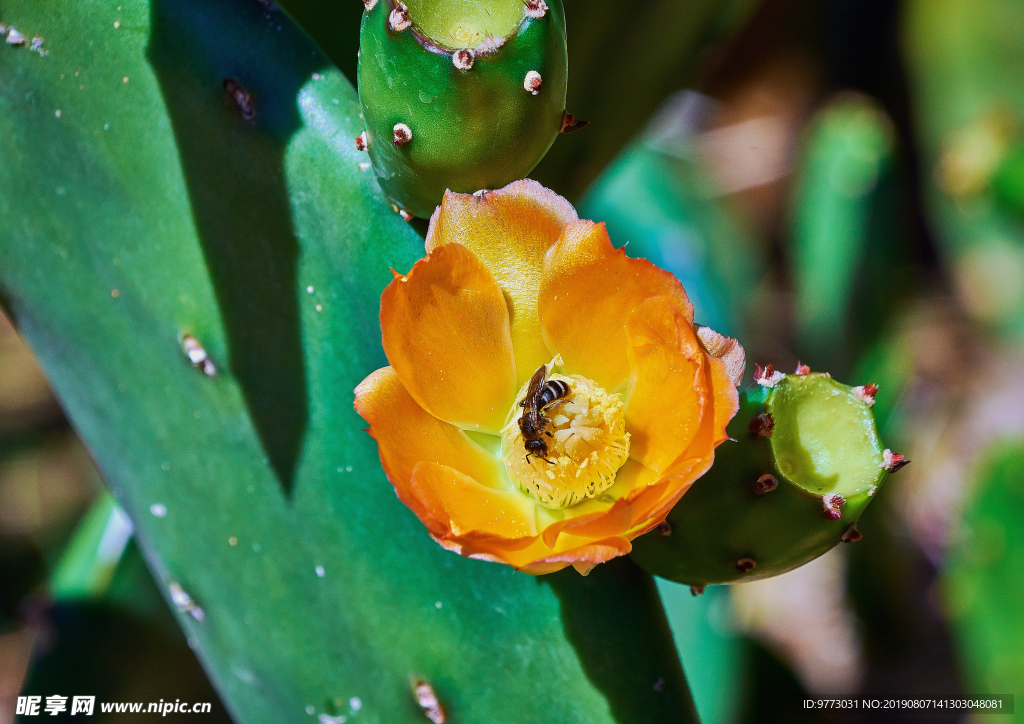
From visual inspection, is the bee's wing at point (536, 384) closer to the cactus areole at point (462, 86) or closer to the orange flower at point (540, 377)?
the orange flower at point (540, 377)

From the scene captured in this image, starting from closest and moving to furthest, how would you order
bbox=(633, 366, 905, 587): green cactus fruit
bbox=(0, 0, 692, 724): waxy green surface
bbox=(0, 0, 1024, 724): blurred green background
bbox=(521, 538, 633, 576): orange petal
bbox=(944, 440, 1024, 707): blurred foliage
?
bbox=(521, 538, 633, 576): orange petal < bbox=(633, 366, 905, 587): green cactus fruit < bbox=(0, 0, 692, 724): waxy green surface < bbox=(0, 0, 1024, 724): blurred green background < bbox=(944, 440, 1024, 707): blurred foliage

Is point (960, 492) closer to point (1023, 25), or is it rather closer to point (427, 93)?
point (1023, 25)

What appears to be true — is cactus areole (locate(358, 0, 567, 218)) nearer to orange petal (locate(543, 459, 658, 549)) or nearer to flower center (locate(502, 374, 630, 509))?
flower center (locate(502, 374, 630, 509))

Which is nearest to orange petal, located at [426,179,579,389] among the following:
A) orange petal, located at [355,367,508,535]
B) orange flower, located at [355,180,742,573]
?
orange flower, located at [355,180,742,573]

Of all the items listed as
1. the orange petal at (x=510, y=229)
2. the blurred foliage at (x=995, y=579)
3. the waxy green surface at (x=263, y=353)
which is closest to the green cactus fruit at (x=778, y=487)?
the waxy green surface at (x=263, y=353)

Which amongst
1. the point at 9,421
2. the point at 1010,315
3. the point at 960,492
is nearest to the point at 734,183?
the point at 1010,315

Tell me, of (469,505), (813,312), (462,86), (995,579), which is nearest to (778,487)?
(469,505)

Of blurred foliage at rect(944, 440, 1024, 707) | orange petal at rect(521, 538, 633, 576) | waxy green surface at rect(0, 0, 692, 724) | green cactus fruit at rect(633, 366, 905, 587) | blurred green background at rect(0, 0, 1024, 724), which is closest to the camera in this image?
orange petal at rect(521, 538, 633, 576)
